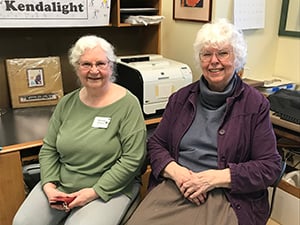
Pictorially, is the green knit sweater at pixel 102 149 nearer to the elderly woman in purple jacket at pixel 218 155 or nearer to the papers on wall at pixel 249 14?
the elderly woman in purple jacket at pixel 218 155

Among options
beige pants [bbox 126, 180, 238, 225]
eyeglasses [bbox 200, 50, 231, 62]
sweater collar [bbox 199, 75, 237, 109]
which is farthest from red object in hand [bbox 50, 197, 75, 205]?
eyeglasses [bbox 200, 50, 231, 62]

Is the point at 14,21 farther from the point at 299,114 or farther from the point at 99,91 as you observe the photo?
the point at 299,114

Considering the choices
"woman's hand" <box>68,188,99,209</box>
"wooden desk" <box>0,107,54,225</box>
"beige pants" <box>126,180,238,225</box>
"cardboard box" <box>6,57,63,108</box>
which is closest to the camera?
"beige pants" <box>126,180,238,225</box>

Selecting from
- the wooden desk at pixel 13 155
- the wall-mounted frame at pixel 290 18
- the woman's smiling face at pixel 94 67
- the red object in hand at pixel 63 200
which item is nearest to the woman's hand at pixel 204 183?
the red object in hand at pixel 63 200

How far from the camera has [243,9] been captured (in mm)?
2174

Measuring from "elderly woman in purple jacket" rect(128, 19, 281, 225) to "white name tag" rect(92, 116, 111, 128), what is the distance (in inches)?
11.4

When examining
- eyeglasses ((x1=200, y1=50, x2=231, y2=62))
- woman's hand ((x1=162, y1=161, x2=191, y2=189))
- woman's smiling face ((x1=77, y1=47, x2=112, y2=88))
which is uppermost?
eyeglasses ((x1=200, y1=50, x2=231, y2=62))

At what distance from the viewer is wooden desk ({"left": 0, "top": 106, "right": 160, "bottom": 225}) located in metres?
1.65

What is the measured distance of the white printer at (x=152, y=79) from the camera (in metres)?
2.08

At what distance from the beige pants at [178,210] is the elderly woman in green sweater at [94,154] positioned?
119 mm

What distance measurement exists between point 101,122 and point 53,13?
0.86 meters

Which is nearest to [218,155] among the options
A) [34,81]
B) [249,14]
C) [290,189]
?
[290,189]

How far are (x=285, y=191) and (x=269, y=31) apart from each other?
3.72 ft

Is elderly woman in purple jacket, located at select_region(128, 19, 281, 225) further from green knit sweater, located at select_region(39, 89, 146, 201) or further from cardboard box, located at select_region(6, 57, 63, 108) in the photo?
cardboard box, located at select_region(6, 57, 63, 108)
